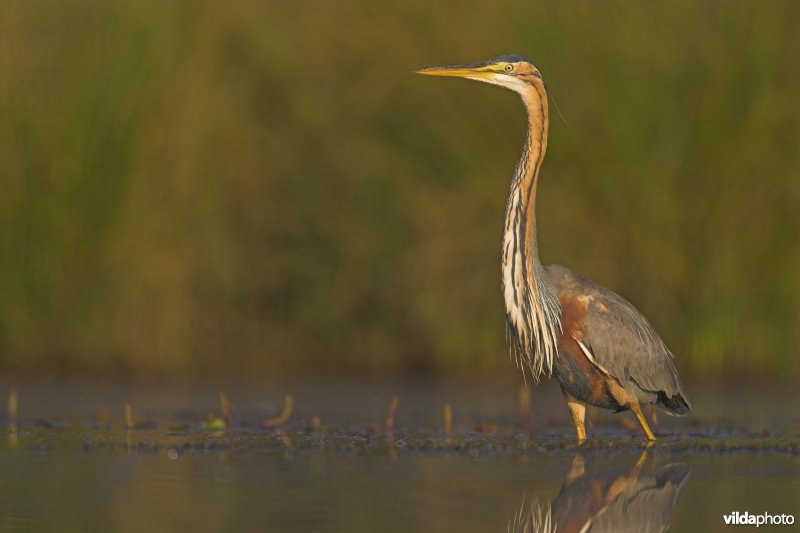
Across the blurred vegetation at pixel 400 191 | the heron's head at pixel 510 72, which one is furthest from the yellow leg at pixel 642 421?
the blurred vegetation at pixel 400 191

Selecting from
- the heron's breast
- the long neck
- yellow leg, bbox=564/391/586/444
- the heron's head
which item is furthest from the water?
the heron's head

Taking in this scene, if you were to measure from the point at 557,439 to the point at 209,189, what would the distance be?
4883 millimetres

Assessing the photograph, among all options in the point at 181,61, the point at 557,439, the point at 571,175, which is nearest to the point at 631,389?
the point at 557,439

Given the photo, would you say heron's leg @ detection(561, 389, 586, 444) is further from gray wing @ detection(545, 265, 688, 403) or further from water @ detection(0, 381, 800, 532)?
gray wing @ detection(545, 265, 688, 403)

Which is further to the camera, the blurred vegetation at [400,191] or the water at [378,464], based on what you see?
the blurred vegetation at [400,191]

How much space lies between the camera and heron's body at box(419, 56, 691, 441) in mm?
9266

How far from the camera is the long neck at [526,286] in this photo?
9.24 m

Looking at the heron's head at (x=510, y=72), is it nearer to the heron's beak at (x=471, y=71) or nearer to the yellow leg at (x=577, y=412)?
the heron's beak at (x=471, y=71)

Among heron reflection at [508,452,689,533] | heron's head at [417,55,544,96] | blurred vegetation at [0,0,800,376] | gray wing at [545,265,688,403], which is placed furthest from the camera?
blurred vegetation at [0,0,800,376]

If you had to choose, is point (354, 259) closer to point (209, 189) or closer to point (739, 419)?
point (209, 189)

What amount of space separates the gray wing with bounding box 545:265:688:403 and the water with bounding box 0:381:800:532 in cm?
34

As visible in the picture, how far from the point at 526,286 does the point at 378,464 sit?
1.55 metres

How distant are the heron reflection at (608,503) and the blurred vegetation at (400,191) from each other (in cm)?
475

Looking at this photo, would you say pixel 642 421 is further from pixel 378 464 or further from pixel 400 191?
pixel 400 191
